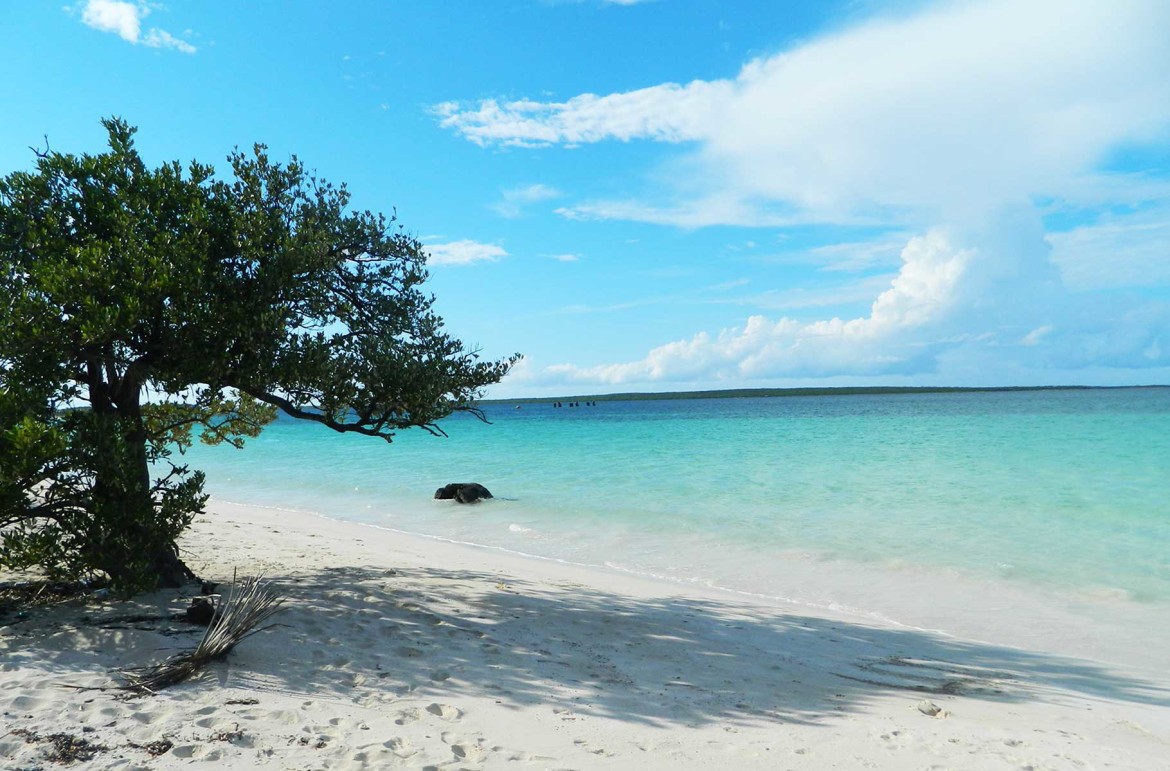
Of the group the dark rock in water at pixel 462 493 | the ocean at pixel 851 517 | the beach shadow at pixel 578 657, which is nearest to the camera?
the beach shadow at pixel 578 657

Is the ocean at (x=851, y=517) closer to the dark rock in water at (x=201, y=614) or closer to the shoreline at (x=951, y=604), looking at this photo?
the shoreline at (x=951, y=604)

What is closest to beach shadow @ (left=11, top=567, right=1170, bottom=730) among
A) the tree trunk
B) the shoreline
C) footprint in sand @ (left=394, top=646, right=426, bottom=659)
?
footprint in sand @ (left=394, top=646, right=426, bottom=659)

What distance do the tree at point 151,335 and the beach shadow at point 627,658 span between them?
7.60ft

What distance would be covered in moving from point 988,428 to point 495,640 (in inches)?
2316

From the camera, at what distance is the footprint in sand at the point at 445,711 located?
588cm

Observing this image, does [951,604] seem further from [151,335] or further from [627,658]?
[151,335]

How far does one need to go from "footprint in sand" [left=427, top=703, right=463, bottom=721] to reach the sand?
2 cm

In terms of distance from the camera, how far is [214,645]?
21.4 ft

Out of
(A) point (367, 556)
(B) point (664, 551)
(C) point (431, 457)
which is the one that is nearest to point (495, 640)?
(A) point (367, 556)

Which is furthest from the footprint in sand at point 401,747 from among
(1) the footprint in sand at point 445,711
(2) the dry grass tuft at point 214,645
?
(2) the dry grass tuft at point 214,645

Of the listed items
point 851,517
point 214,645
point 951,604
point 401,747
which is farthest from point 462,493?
point 401,747

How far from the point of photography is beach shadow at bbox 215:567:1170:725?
258 inches

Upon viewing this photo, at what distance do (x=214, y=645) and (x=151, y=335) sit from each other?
3.63 metres

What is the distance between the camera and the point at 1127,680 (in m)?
8.42
